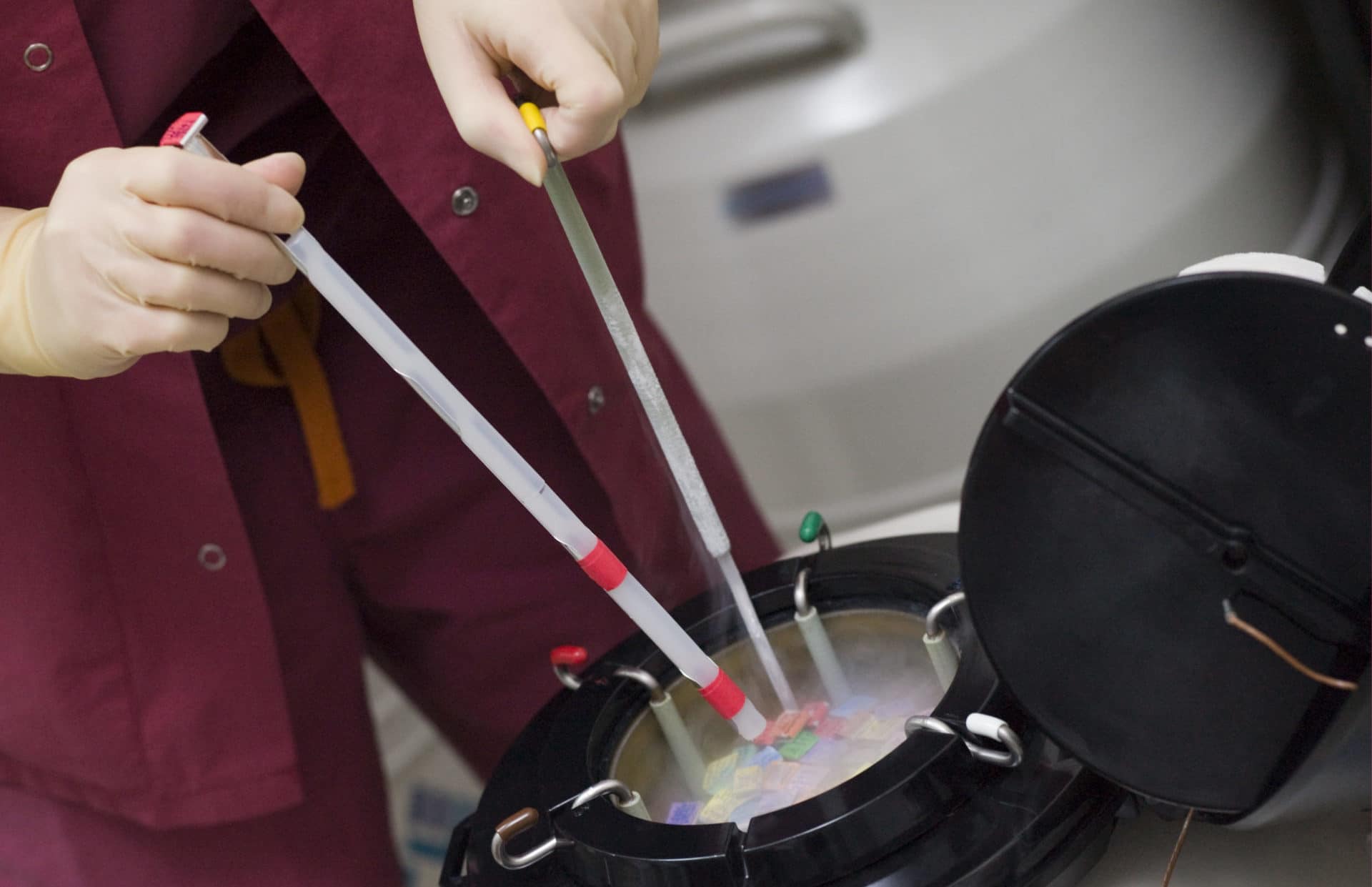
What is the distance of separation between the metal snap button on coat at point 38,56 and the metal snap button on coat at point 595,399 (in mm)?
426

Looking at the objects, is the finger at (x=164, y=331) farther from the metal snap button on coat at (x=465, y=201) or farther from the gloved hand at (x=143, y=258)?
the metal snap button on coat at (x=465, y=201)

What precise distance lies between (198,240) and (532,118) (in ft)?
0.64

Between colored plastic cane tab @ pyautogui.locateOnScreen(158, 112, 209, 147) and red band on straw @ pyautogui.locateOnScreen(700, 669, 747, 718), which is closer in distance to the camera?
colored plastic cane tab @ pyautogui.locateOnScreen(158, 112, 209, 147)

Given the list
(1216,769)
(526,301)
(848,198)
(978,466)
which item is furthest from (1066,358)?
(848,198)

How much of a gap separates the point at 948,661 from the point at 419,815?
1.45 meters

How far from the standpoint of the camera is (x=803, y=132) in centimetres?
166

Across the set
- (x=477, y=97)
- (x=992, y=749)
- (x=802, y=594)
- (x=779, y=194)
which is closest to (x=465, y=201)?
(x=477, y=97)

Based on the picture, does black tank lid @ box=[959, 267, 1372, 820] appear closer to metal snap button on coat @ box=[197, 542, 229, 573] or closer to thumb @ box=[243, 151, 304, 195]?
thumb @ box=[243, 151, 304, 195]

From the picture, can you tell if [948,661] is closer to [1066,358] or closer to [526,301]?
[1066,358]

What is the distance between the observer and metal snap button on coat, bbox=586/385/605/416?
3.02ft

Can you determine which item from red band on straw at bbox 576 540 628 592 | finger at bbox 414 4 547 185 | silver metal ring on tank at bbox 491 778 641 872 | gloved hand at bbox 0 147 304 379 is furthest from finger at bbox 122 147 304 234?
silver metal ring on tank at bbox 491 778 641 872

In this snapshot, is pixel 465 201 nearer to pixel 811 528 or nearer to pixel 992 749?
pixel 811 528

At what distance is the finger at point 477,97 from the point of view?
673 mm

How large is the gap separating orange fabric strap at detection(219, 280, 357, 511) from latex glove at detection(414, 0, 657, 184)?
322 mm
